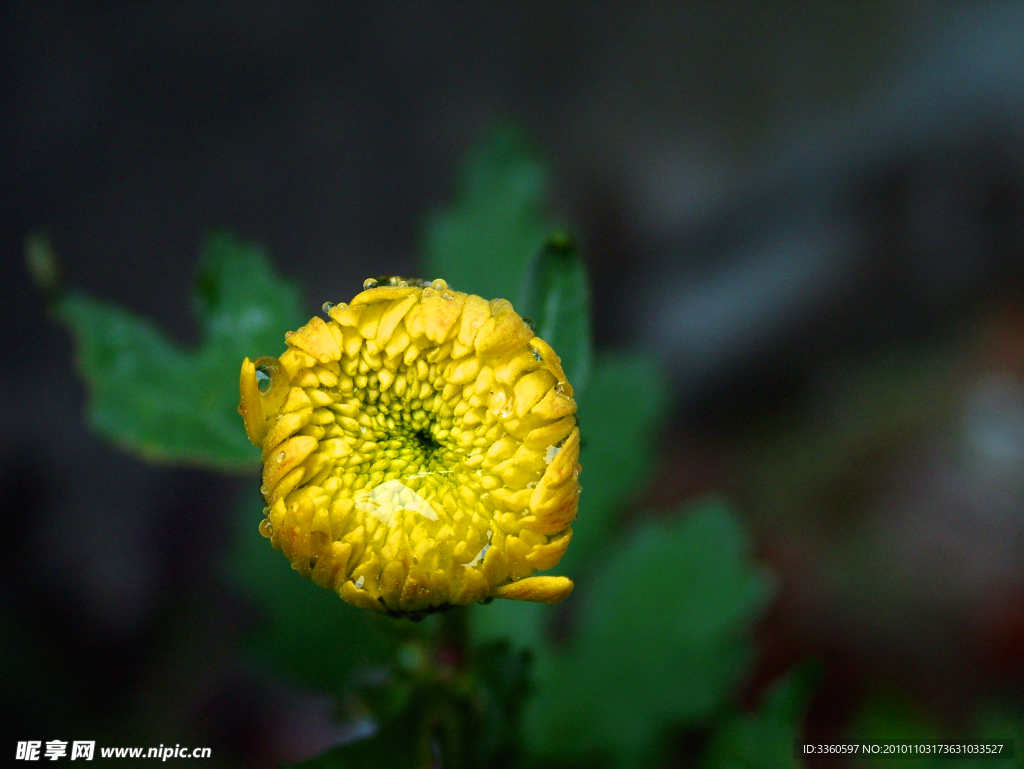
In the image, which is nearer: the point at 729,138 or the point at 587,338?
the point at 587,338

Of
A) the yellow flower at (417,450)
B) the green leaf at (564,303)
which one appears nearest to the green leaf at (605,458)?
the green leaf at (564,303)

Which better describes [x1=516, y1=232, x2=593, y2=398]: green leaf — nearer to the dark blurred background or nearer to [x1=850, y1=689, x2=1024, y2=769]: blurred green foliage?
[x1=850, y1=689, x2=1024, y2=769]: blurred green foliage

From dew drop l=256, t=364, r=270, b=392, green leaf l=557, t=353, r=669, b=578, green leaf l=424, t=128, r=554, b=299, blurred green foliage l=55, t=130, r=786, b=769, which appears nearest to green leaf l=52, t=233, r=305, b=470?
blurred green foliage l=55, t=130, r=786, b=769

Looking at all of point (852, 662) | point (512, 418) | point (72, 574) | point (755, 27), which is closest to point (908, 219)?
point (755, 27)

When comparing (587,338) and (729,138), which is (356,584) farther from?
(729,138)

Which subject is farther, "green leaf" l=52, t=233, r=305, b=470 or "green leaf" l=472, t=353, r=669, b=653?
"green leaf" l=472, t=353, r=669, b=653

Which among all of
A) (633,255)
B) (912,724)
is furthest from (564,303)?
(633,255)
